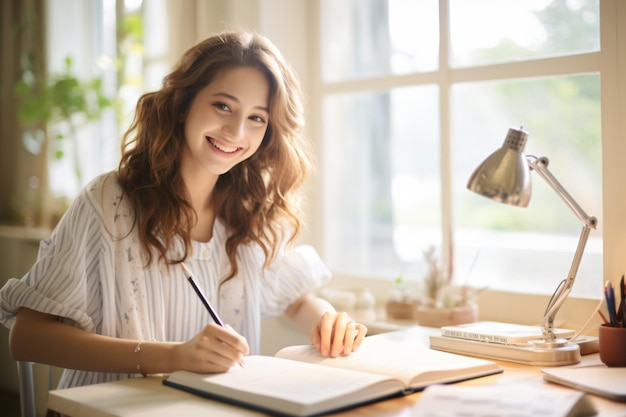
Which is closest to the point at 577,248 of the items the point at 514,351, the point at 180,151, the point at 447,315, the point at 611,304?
the point at 611,304

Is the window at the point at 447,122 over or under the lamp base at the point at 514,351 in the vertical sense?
over

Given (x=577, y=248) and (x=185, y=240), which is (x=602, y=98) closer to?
(x=577, y=248)

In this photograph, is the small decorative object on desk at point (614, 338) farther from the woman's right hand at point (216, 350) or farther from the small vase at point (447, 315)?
the woman's right hand at point (216, 350)

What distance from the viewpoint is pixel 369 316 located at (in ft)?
7.30

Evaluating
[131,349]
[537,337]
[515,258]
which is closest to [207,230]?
[131,349]

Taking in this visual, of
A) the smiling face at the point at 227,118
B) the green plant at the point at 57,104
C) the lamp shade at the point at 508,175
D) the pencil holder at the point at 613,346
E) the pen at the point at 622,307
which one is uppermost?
the green plant at the point at 57,104

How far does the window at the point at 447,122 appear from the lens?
2.09m

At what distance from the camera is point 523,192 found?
4.76 ft

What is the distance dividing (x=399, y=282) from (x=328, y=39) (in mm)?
943

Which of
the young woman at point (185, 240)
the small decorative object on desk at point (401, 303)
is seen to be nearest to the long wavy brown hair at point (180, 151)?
the young woman at point (185, 240)

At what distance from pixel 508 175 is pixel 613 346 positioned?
382 millimetres

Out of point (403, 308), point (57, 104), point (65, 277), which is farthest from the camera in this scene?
point (57, 104)

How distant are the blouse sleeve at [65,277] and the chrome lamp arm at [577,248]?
0.97 m

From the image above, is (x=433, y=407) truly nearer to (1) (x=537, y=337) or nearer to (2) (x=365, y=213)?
(1) (x=537, y=337)
